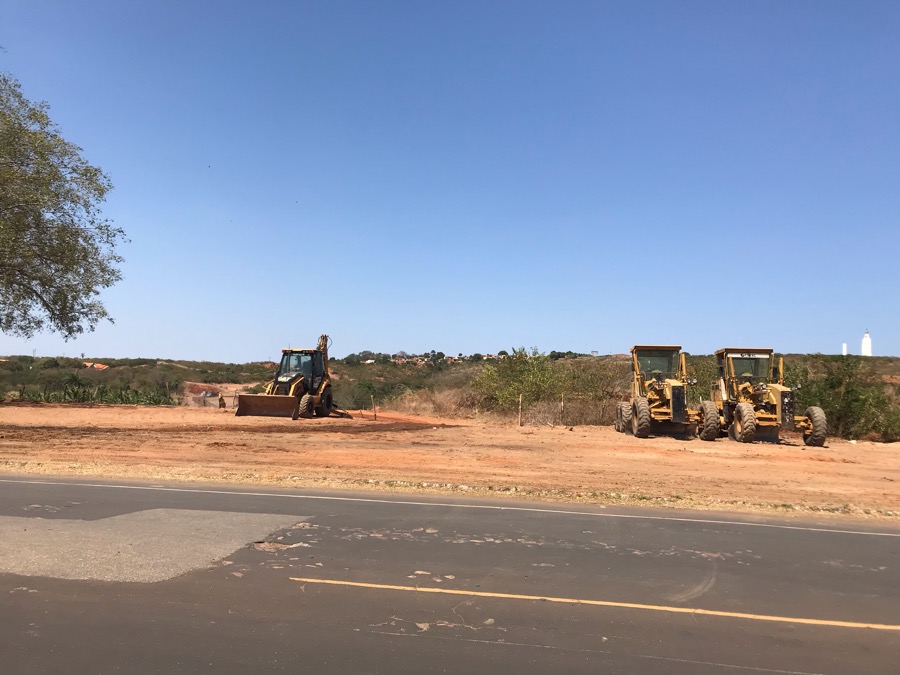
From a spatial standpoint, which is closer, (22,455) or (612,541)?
(612,541)

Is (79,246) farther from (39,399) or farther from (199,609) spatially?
(199,609)

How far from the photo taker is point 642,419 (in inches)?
901

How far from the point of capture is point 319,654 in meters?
4.86

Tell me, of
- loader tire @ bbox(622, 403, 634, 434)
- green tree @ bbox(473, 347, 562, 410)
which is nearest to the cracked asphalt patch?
loader tire @ bbox(622, 403, 634, 434)

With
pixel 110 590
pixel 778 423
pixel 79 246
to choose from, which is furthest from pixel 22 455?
pixel 778 423

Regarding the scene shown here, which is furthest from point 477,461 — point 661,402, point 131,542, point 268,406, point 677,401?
point 268,406

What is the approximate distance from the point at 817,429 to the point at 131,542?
21.1 meters

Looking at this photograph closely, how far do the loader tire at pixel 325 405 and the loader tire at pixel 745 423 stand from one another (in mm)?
16293

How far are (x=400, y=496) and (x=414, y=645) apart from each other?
6.59 metres

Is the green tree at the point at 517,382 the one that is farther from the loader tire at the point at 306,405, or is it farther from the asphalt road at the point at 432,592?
the asphalt road at the point at 432,592

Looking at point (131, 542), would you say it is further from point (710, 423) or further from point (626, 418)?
point (626, 418)

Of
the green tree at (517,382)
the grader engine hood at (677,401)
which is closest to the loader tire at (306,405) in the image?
the green tree at (517,382)

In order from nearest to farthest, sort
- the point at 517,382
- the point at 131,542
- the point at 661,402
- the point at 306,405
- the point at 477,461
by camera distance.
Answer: the point at 131,542 → the point at 477,461 → the point at 661,402 → the point at 306,405 → the point at 517,382

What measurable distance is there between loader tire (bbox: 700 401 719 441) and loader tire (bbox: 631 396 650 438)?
182 centimetres
